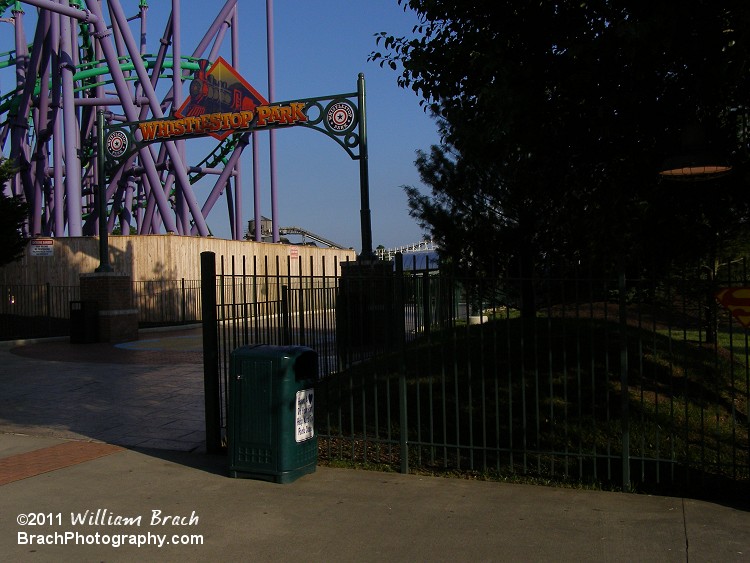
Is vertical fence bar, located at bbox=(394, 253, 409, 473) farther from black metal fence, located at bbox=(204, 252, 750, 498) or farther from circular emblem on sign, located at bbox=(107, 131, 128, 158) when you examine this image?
circular emblem on sign, located at bbox=(107, 131, 128, 158)

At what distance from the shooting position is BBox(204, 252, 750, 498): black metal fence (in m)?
5.86

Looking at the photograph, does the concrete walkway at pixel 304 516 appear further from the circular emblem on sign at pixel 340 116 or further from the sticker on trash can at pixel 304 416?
the circular emblem on sign at pixel 340 116

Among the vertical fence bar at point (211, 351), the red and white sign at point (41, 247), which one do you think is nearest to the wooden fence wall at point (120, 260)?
the red and white sign at point (41, 247)

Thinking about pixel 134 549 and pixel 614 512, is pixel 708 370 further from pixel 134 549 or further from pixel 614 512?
pixel 134 549

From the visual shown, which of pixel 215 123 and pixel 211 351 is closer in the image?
pixel 211 351

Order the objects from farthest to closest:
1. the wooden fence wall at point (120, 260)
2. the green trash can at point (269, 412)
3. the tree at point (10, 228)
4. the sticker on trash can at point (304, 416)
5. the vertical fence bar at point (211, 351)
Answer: the wooden fence wall at point (120, 260), the tree at point (10, 228), the vertical fence bar at point (211, 351), the sticker on trash can at point (304, 416), the green trash can at point (269, 412)

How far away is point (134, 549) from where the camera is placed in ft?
15.9

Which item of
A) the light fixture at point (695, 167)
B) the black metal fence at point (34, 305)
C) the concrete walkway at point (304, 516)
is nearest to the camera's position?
the concrete walkway at point (304, 516)

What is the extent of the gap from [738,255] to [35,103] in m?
36.0

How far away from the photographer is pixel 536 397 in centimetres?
590

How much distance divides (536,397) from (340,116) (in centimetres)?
1167

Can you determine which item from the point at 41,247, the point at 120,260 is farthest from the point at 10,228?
the point at 120,260

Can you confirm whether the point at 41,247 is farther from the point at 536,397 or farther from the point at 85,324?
the point at 536,397

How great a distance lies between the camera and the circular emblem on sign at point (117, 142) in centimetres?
2188
